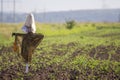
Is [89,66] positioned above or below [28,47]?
below

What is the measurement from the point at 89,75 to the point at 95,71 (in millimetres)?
848

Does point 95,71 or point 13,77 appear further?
point 95,71

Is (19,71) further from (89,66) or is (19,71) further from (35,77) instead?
(89,66)

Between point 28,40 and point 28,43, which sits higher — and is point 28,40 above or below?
above

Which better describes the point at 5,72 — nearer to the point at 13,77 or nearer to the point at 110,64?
the point at 13,77

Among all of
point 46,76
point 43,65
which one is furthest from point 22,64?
point 46,76

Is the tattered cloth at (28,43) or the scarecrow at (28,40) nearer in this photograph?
the scarecrow at (28,40)

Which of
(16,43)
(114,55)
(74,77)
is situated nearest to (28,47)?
(16,43)

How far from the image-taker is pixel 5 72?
11789 millimetres

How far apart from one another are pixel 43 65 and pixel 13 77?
8.78 feet

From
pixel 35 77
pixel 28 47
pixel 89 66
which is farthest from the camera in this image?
pixel 89 66

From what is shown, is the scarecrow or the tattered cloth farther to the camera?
the tattered cloth

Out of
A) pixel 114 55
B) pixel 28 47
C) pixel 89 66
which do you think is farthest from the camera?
pixel 114 55

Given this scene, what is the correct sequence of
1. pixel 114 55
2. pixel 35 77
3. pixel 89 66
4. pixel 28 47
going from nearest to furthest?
1. pixel 35 77
2. pixel 28 47
3. pixel 89 66
4. pixel 114 55
